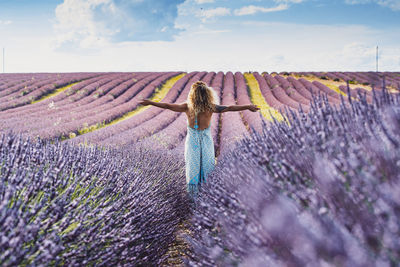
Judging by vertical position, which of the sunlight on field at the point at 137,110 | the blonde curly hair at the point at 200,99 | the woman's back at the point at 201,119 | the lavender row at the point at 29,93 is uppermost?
the blonde curly hair at the point at 200,99

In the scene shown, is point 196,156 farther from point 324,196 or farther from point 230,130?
point 230,130

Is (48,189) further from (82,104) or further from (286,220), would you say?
(82,104)

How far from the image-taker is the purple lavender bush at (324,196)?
1.16m

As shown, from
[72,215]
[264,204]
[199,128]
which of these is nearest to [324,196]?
[264,204]

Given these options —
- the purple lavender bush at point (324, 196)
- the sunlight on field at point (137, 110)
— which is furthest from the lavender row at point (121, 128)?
the purple lavender bush at point (324, 196)

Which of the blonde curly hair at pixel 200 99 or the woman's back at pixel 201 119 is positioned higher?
the blonde curly hair at pixel 200 99

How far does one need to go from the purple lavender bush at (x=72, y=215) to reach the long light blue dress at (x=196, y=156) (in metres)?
1.13

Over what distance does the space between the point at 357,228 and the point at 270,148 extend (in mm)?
861

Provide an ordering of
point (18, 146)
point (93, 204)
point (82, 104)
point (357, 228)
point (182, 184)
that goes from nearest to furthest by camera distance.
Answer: point (357, 228), point (93, 204), point (18, 146), point (182, 184), point (82, 104)

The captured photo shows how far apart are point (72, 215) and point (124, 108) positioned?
1453cm

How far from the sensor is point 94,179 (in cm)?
257

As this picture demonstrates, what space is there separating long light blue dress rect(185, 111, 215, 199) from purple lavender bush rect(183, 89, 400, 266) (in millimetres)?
2347

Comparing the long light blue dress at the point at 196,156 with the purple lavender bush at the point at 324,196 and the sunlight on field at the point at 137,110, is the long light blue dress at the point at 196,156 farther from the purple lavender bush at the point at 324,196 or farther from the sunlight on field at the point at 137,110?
the sunlight on field at the point at 137,110

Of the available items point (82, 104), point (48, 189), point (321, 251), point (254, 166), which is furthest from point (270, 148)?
point (82, 104)
